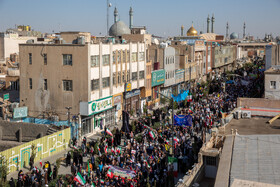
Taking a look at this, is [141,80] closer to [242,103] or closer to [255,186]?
[242,103]

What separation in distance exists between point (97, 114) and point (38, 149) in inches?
420

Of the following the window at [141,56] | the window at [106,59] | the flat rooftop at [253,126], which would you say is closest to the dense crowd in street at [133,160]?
the flat rooftop at [253,126]

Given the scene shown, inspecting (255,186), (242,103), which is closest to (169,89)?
(242,103)

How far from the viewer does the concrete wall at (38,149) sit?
84.4 ft

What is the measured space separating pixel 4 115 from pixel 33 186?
18459 millimetres

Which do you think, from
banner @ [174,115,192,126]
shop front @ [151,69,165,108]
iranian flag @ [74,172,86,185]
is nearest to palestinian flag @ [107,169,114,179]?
iranian flag @ [74,172,86,185]

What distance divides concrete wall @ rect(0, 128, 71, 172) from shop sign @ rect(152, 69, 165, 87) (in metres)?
21.0

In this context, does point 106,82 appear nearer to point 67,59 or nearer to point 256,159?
point 67,59

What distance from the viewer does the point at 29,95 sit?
38.0m

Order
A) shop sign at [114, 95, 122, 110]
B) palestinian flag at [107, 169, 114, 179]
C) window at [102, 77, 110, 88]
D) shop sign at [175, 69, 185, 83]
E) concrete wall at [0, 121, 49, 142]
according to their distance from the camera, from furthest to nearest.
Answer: shop sign at [175, 69, 185, 83] → shop sign at [114, 95, 122, 110] → window at [102, 77, 110, 88] → concrete wall at [0, 121, 49, 142] → palestinian flag at [107, 169, 114, 179]

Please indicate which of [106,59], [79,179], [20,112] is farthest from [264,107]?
[20,112]

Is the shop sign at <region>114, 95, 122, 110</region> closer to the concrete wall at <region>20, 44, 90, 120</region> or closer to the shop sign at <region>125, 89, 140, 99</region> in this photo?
the shop sign at <region>125, 89, 140, 99</region>

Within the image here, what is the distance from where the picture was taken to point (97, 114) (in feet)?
125

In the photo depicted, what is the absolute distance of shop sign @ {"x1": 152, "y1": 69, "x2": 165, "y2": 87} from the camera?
50.8 meters
